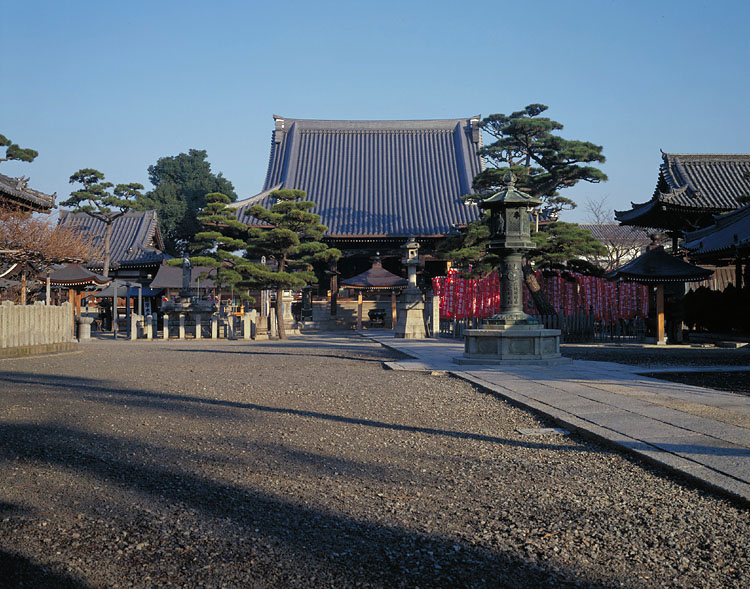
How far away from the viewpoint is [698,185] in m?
22.1

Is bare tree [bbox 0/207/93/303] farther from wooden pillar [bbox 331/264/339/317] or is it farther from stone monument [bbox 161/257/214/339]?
wooden pillar [bbox 331/264/339/317]

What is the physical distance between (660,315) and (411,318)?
7619 mm

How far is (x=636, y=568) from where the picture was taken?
2.60 m

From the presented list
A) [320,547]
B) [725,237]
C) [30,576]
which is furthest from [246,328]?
[30,576]

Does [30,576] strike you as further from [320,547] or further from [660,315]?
[660,315]

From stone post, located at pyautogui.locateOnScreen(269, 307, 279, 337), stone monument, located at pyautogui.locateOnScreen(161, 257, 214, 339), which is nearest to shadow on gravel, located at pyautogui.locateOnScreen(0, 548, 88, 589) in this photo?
stone post, located at pyautogui.locateOnScreen(269, 307, 279, 337)

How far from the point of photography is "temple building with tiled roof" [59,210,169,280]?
32862mm

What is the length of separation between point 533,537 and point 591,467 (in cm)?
153

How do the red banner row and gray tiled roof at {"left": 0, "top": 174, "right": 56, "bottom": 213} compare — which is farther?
the red banner row

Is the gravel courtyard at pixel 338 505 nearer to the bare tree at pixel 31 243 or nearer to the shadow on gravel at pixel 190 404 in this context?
the shadow on gravel at pixel 190 404

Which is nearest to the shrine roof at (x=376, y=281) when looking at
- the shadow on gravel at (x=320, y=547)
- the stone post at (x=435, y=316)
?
the stone post at (x=435, y=316)

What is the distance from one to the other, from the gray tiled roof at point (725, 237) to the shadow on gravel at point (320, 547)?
11.6 metres

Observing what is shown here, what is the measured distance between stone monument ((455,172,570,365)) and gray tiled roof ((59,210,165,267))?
24341 mm

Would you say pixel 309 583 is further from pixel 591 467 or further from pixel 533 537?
pixel 591 467
